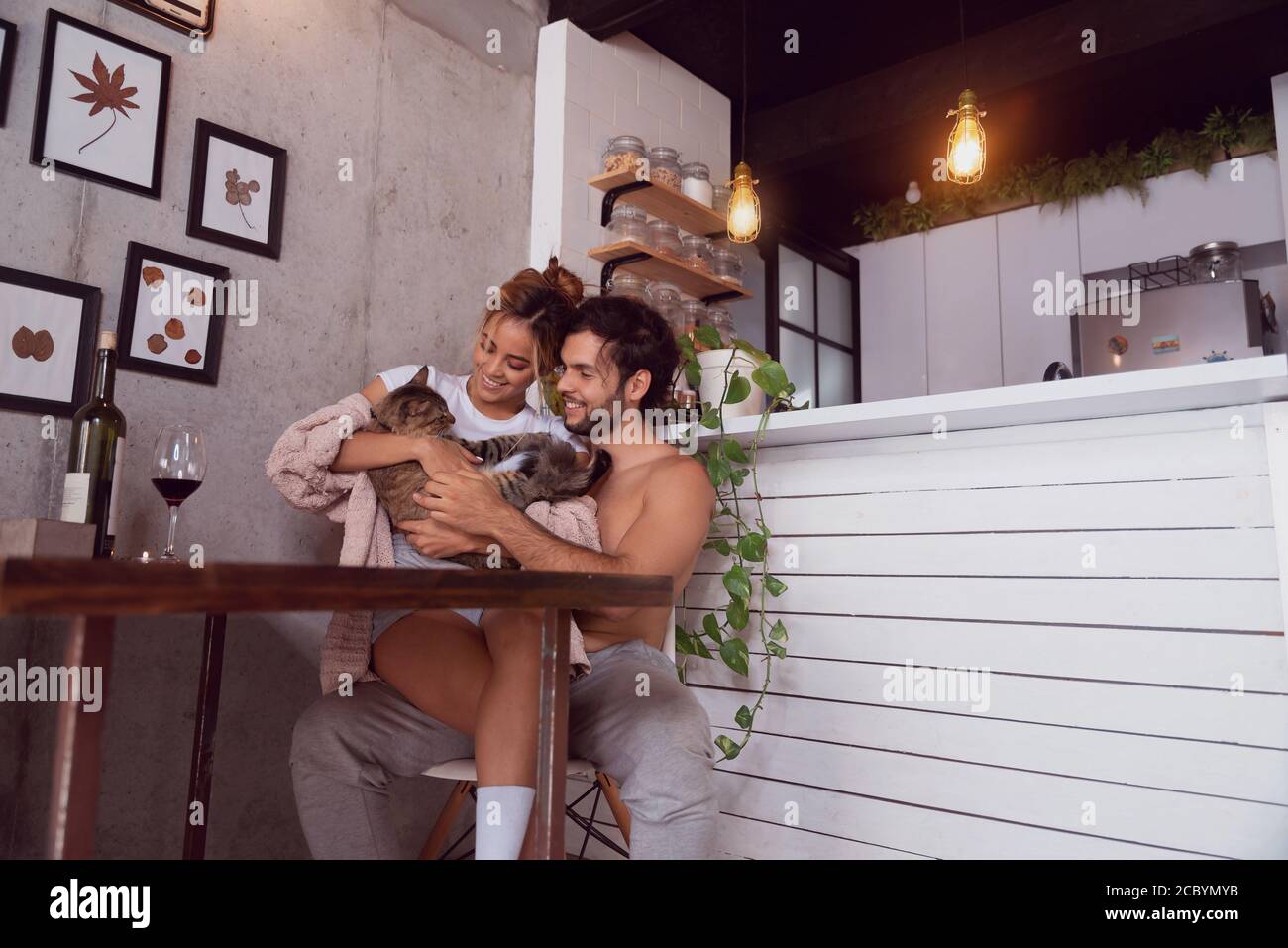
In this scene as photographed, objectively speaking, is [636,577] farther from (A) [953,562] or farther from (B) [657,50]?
(B) [657,50]

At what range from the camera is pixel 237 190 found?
2.13m

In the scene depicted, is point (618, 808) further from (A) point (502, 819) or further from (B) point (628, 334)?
(B) point (628, 334)

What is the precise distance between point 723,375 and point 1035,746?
43.8 inches

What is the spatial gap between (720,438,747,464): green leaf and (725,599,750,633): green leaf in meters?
0.34

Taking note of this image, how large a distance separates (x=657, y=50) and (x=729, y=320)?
1.16 meters

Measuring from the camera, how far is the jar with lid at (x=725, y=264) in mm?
3461

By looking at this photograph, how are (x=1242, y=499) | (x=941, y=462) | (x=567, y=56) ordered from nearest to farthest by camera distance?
1. (x=1242, y=499)
2. (x=941, y=462)
3. (x=567, y=56)

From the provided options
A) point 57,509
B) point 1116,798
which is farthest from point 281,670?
point 1116,798

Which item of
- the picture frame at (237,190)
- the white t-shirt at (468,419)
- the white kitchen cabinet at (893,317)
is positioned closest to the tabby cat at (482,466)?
the white t-shirt at (468,419)

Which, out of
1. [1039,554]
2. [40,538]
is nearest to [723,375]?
[1039,554]

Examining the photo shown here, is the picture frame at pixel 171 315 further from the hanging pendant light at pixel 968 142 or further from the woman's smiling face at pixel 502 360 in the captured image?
the hanging pendant light at pixel 968 142

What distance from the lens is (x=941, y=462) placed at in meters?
1.92

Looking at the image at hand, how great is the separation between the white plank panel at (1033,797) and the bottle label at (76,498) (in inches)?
59.7

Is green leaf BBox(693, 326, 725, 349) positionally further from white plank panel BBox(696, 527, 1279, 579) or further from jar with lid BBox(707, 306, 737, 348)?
jar with lid BBox(707, 306, 737, 348)
